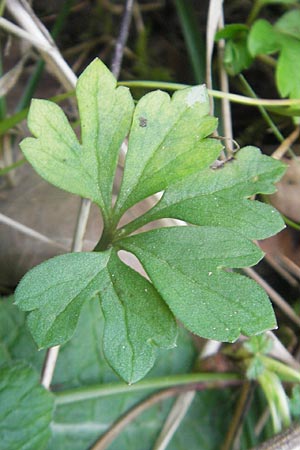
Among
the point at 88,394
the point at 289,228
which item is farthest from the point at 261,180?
the point at 88,394

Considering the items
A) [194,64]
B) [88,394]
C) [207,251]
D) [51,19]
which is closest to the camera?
[207,251]

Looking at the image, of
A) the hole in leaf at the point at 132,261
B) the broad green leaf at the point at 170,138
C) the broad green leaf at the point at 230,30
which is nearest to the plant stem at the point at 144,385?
the hole in leaf at the point at 132,261

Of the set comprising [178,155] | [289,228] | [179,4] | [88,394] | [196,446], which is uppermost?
[179,4]

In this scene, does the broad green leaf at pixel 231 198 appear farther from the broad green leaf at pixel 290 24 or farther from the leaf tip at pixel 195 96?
the broad green leaf at pixel 290 24

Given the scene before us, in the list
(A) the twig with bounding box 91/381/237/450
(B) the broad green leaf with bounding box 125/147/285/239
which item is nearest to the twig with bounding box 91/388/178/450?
(A) the twig with bounding box 91/381/237/450

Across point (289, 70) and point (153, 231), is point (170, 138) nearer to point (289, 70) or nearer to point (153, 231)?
point (153, 231)

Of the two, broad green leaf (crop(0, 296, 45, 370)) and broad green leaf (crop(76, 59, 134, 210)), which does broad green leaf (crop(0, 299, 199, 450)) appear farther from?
broad green leaf (crop(76, 59, 134, 210))

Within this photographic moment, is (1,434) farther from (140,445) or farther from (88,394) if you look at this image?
(140,445)

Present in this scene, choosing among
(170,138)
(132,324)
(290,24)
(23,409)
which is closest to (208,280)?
(132,324)
